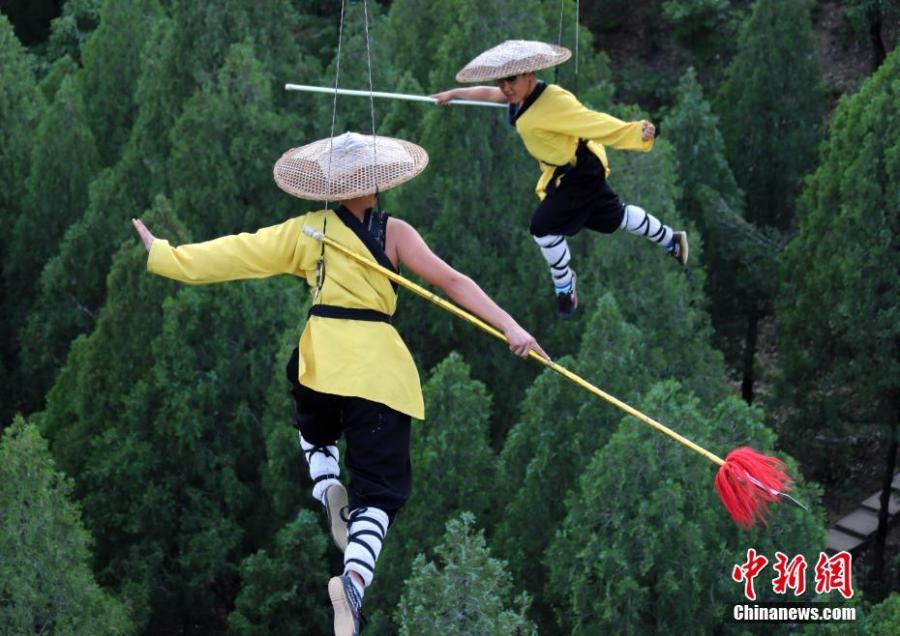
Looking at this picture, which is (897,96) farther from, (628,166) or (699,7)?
(699,7)

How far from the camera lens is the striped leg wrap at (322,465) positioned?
7078 millimetres

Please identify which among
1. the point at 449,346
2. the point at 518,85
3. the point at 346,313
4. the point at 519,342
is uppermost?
the point at 449,346

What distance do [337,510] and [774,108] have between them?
14.0 m

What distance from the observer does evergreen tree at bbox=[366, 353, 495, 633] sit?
12.1 meters

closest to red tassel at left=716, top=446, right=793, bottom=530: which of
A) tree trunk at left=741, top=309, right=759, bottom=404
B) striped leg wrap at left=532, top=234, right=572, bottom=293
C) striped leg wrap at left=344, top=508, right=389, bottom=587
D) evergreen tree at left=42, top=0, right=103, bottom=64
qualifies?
striped leg wrap at left=344, top=508, right=389, bottom=587

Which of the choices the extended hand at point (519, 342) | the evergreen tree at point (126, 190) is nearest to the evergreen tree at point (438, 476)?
the extended hand at point (519, 342)

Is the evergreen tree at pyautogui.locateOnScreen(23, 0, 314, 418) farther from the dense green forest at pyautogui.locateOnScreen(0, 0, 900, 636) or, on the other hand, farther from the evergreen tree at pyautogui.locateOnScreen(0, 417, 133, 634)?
the evergreen tree at pyautogui.locateOnScreen(0, 417, 133, 634)

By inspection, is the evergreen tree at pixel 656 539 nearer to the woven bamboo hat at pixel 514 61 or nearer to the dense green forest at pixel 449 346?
the dense green forest at pixel 449 346

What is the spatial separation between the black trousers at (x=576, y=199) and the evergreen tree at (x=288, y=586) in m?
5.61

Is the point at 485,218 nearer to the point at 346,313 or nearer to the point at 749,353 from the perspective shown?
the point at 749,353

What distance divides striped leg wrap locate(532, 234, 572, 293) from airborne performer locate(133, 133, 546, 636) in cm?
187

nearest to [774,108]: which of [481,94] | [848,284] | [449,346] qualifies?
[848,284]

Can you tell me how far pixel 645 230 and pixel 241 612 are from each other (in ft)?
21.2

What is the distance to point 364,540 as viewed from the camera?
6.46m
